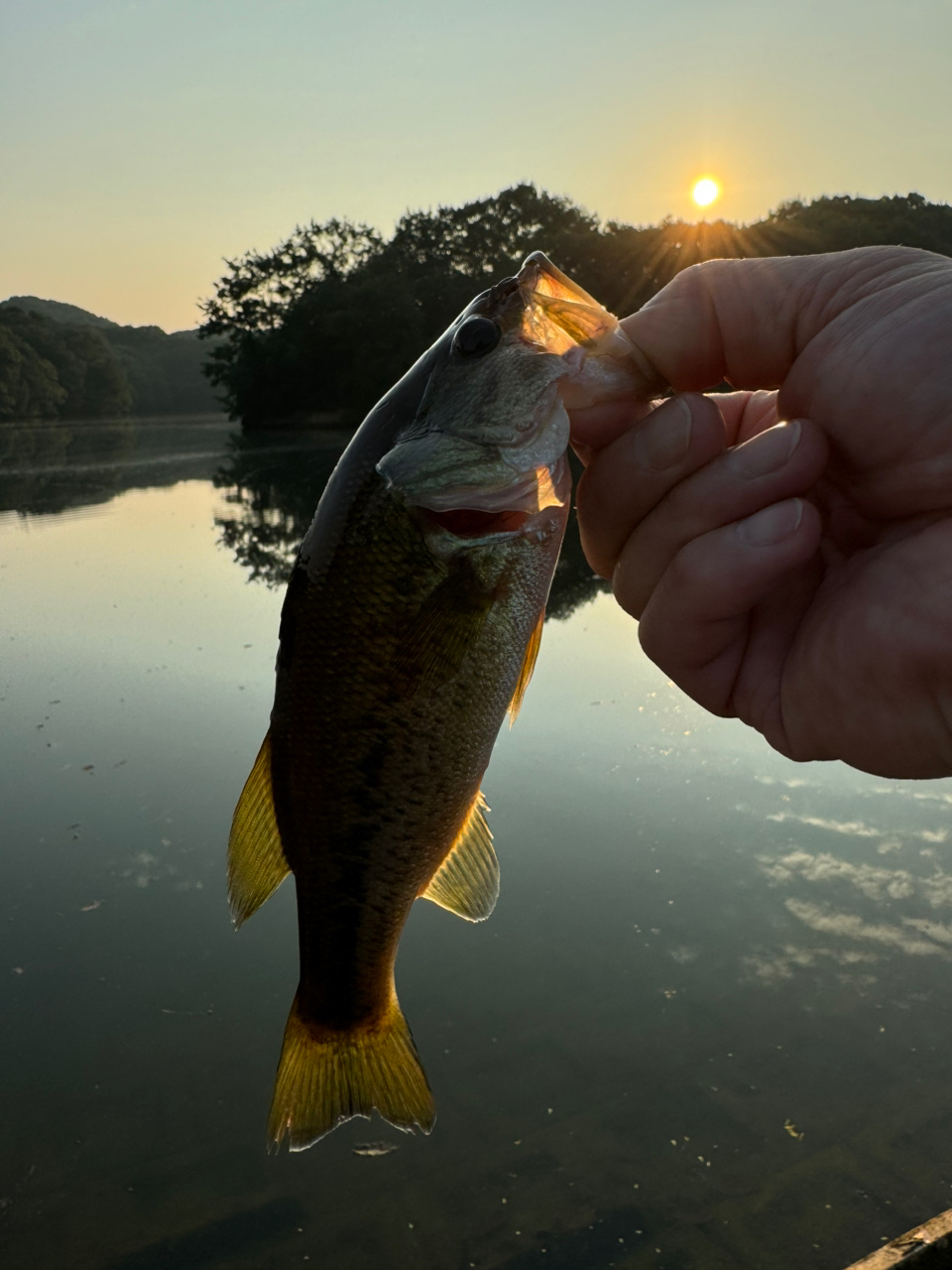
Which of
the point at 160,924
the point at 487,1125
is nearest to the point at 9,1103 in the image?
the point at 160,924

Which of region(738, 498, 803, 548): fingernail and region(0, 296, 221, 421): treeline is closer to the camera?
region(738, 498, 803, 548): fingernail

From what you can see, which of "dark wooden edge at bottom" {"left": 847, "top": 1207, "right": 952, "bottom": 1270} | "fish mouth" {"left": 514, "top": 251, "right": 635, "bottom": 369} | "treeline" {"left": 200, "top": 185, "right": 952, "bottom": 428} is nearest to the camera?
"fish mouth" {"left": 514, "top": 251, "right": 635, "bottom": 369}

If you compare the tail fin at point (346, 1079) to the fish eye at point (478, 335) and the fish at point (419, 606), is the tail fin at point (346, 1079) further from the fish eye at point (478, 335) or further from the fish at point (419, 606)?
the fish eye at point (478, 335)

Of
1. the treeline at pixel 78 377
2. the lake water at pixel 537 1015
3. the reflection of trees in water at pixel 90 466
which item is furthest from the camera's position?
the treeline at pixel 78 377

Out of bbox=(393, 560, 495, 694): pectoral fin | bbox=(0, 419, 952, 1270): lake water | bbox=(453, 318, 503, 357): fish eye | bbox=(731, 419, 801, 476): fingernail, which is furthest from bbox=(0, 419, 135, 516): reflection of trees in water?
bbox=(731, 419, 801, 476): fingernail

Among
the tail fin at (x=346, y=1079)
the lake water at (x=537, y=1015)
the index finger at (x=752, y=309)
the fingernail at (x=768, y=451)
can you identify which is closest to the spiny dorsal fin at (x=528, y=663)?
the fingernail at (x=768, y=451)

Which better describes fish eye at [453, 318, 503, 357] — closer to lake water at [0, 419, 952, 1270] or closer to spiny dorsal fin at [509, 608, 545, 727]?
spiny dorsal fin at [509, 608, 545, 727]

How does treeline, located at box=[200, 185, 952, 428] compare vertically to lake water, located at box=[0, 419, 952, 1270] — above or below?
above

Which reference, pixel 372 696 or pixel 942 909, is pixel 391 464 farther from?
pixel 942 909
